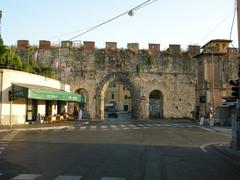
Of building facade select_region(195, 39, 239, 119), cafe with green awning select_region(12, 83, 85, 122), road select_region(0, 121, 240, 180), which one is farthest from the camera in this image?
building facade select_region(195, 39, 239, 119)

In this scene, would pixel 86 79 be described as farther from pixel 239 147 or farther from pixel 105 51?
pixel 239 147

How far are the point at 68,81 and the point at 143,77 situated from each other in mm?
9317

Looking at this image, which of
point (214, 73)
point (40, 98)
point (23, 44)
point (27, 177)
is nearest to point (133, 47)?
point (214, 73)

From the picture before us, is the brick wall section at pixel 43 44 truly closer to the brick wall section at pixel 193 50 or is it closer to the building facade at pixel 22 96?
the building facade at pixel 22 96

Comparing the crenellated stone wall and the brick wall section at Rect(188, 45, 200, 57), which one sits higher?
the brick wall section at Rect(188, 45, 200, 57)

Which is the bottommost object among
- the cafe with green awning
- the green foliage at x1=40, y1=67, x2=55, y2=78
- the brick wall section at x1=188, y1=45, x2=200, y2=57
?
the cafe with green awning

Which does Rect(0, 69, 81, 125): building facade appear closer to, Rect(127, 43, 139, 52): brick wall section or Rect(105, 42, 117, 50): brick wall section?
Rect(105, 42, 117, 50): brick wall section

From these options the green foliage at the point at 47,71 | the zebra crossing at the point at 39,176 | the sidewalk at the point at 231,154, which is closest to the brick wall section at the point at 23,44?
the green foliage at the point at 47,71

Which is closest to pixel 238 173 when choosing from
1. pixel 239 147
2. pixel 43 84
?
pixel 239 147

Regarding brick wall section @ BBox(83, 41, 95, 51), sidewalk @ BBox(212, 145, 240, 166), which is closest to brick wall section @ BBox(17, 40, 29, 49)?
brick wall section @ BBox(83, 41, 95, 51)

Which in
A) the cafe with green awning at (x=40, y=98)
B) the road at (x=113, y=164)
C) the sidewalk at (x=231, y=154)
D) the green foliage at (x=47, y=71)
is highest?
the green foliage at (x=47, y=71)

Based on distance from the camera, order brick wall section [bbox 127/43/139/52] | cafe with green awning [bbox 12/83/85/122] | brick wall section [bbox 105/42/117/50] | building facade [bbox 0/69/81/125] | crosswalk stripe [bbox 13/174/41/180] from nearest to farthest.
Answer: crosswalk stripe [bbox 13/174/41/180] < building facade [bbox 0/69/81/125] < cafe with green awning [bbox 12/83/85/122] < brick wall section [bbox 105/42/117/50] < brick wall section [bbox 127/43/139/52]

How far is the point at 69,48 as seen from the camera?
164ft

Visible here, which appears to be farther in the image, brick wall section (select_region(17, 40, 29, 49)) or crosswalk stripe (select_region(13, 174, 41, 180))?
brick wall section (select_region(17, 40, 29, 49))
